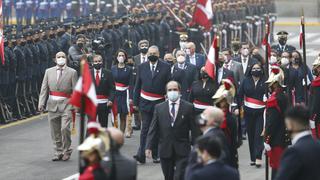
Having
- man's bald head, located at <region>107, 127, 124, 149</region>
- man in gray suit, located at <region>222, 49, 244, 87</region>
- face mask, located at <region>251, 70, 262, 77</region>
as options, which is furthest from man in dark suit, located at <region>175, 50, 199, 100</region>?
man's bald head, located at <region>107, 127, 124, 149</region>

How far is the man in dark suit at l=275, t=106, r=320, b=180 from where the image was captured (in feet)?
39.1

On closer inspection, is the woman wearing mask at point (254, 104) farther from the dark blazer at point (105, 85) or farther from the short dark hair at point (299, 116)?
the short dark hair at point (299, 116)

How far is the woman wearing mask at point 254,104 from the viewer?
2077 centimetres

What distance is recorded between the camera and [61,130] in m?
21.1

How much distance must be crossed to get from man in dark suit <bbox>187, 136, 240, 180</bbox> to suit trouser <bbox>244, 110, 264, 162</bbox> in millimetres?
8556

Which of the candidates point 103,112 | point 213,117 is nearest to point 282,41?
point 103,112

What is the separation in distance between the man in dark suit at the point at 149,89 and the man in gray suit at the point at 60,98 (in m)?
1.08

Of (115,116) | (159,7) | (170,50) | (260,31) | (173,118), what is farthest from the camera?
(260,31)

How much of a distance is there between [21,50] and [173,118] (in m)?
10.3

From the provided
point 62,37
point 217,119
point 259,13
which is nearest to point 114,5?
point 259,13

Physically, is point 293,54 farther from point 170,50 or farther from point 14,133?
point 170,50

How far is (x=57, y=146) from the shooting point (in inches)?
834

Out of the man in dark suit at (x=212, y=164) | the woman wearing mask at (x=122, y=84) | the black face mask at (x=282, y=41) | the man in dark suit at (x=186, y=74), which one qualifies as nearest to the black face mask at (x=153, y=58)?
the man in dark suit at (x=186, y=74)

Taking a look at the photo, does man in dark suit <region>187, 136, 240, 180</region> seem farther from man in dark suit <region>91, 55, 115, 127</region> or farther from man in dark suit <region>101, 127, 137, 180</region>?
man in dark suit <region>91, 55, 115, 127</region>
